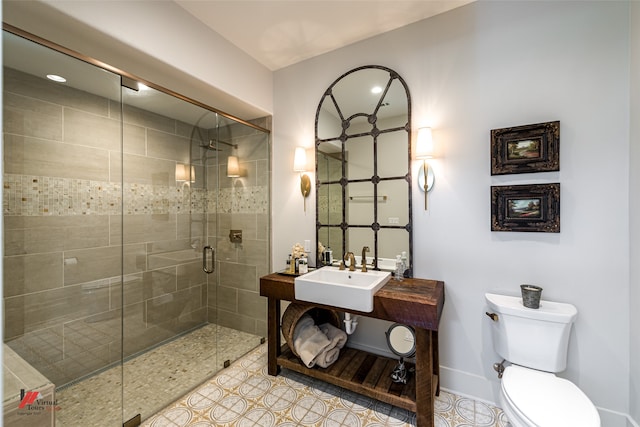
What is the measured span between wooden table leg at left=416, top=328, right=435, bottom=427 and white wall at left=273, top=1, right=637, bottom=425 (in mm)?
460

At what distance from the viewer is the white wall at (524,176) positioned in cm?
180

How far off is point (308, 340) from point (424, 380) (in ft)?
2.85

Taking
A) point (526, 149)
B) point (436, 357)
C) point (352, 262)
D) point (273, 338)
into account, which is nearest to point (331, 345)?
point (273, 338)

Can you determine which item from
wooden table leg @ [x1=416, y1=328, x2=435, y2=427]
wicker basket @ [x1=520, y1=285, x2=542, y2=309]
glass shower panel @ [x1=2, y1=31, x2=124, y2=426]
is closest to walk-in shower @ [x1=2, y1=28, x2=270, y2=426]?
glass shower panel @ [x1=2, y1=31, x2=124, y2=426]

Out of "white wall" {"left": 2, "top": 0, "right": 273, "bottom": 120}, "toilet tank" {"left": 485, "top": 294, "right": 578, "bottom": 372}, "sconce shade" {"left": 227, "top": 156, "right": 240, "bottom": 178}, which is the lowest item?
"toilet tank" {"left": 485, "top": 294, "right": 578, "bottom": 372}

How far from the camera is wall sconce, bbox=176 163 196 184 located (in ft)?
8.01

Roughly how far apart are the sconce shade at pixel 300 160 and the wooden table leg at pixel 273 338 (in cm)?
111

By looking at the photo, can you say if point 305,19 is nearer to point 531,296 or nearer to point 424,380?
point 531,296

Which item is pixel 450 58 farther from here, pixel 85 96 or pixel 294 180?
pixel 85 96

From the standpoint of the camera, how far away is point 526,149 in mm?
1953

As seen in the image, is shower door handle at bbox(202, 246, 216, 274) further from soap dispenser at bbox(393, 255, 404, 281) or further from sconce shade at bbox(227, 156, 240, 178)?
soap dispenser at bbox(393, 255, 404, 281)

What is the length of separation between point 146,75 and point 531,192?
8.83 feet

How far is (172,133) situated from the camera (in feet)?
7.99

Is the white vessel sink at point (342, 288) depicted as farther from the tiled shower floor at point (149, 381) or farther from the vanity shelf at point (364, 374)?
the tiled shower floor at point (149, 381)
